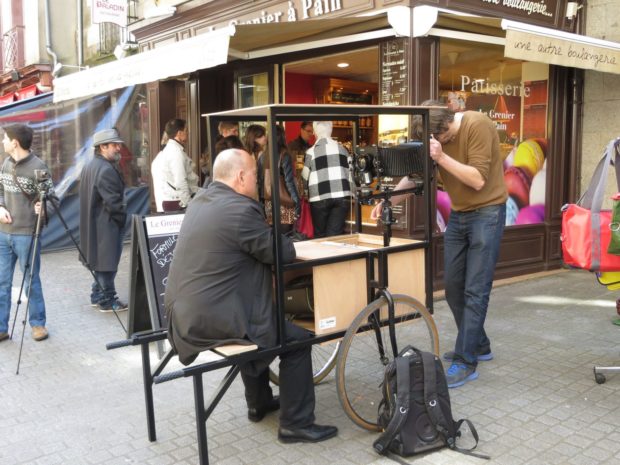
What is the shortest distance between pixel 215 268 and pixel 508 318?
372 centimetres

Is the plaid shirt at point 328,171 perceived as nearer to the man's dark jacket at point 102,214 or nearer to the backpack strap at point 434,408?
the man's dark jacket at point 102,214

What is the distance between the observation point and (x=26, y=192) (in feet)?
17.5

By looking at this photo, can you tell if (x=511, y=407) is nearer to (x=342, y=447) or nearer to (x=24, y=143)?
(x=342, y=447)

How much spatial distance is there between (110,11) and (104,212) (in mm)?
5933

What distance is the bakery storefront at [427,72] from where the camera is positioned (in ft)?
20.6

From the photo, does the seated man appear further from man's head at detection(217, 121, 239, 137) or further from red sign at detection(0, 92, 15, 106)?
red sign at detection(0, 92, 15, 106)

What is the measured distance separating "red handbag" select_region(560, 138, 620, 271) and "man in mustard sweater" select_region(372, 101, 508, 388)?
0.48m

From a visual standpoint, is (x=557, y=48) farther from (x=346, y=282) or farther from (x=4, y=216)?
(x=4, y=216)

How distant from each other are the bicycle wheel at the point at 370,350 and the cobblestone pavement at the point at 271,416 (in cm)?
15

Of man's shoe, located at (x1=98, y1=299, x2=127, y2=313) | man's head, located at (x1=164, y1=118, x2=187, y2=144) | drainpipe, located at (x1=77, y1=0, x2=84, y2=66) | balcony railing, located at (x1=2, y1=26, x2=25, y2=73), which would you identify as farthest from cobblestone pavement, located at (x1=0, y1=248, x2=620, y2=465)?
balcony railing, located at (x1=2, y1=26, x2=25, y2=73)

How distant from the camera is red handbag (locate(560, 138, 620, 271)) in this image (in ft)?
12.8

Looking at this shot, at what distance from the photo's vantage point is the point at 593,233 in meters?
3.91

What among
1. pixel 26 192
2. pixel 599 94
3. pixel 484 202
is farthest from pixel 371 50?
pixel 26 192

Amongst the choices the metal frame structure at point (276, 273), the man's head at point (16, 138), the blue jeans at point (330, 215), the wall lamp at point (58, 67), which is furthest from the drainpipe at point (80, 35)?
the metal frame structure at point (276, 273)
